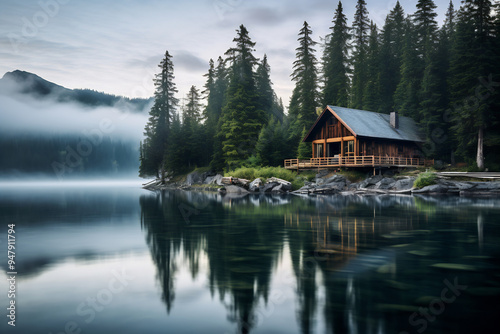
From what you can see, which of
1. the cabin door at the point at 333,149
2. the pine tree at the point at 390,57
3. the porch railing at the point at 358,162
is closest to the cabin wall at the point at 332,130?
the cabin door at the point at 333,149

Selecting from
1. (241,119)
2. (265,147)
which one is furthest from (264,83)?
(265,147)

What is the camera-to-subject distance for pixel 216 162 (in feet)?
192

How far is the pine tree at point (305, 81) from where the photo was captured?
184 feet

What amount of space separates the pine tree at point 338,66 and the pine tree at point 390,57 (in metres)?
5.90

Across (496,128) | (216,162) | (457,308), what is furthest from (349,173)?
(457,308)

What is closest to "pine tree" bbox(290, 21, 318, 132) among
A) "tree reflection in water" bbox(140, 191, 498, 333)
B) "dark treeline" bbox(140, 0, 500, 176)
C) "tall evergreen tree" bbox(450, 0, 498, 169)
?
"dark treeline" bbox(140, 0, 500, 176)

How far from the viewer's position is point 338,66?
61.4 metres

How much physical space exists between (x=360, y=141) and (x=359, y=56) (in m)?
24.6

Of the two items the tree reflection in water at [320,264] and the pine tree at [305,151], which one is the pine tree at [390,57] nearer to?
the pine tree at [305,151]

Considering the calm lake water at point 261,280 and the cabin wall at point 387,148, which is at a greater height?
the cabin wall at point 387,148

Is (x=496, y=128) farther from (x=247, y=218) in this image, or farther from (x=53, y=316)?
(x=53, y=316)
